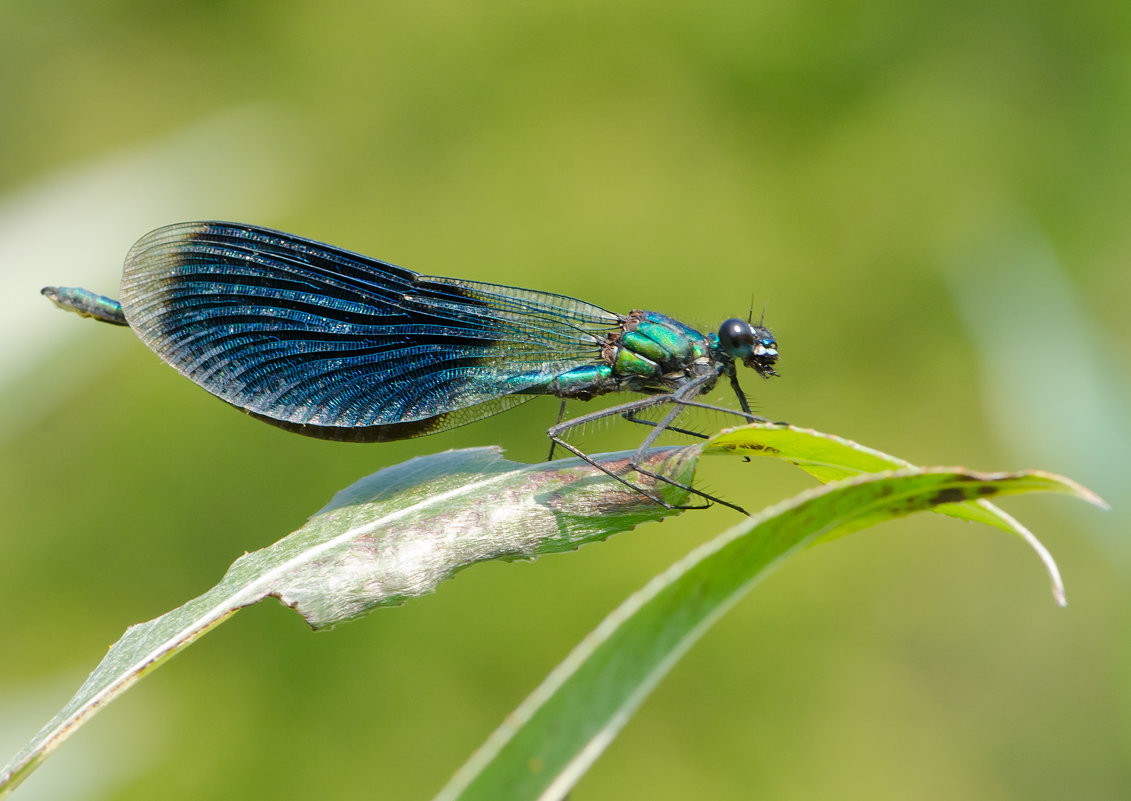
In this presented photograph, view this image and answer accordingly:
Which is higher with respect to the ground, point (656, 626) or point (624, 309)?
point (624, 309)

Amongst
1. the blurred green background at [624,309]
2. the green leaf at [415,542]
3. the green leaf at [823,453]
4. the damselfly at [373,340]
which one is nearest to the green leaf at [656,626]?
the green leaf at [823,453]

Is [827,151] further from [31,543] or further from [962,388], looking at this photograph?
[31,543]

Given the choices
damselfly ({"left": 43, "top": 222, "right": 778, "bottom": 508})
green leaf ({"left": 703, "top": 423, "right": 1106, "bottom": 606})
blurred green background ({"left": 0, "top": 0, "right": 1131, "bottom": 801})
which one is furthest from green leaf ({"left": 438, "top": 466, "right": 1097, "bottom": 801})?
blurred green background ({"left": 0, "top": 0, "right": 1131, "bottom": 801})

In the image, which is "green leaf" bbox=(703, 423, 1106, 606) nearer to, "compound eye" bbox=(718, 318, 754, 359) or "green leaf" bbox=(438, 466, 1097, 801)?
"green leaf" bbox=(438, 466, 1097, 801)

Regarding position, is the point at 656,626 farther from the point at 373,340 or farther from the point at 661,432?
the point at 373,340

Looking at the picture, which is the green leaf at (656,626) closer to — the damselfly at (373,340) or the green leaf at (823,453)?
the green leaf at (823,453)

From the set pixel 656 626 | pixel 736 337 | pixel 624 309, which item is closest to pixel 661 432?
pixel 736 337
